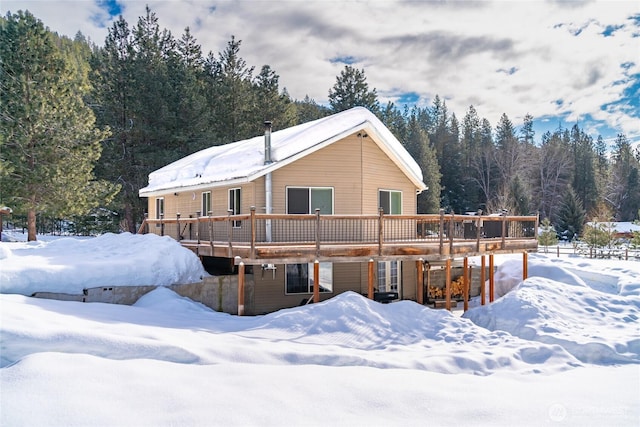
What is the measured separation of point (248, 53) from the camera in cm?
3381

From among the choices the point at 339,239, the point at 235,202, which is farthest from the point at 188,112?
the point at 339,239

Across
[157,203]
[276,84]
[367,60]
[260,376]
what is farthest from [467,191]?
[260,376]


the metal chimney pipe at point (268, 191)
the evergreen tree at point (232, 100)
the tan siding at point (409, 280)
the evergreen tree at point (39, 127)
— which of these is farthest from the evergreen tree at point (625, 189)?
the evergreen tree at point (39, 127)

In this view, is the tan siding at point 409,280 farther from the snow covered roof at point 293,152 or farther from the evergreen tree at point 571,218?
the evergreen tree at point 571,218

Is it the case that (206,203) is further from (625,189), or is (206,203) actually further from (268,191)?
(625,189)

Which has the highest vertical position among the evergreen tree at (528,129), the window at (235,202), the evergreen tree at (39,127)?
the evergreen tree at (528,129)

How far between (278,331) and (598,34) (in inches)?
922

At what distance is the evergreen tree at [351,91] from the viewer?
3825 centimetres

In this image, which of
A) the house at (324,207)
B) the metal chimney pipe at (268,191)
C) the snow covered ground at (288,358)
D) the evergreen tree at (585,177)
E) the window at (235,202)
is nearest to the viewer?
the snow covered ground at (288,358)

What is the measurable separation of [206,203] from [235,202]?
219 centimetres

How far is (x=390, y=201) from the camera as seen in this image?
15.4 m

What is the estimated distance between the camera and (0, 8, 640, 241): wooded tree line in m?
18.8

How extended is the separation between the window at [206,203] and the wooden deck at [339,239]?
0.58 meters

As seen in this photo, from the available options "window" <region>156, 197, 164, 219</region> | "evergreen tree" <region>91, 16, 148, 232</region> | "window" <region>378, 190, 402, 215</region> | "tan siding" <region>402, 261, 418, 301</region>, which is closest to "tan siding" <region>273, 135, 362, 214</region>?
"window" <region>378, 190, 402, 215</region>
